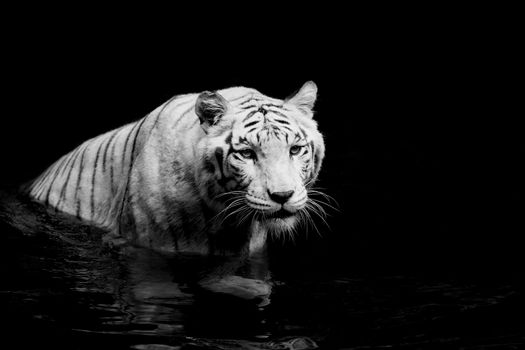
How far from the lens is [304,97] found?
3.60 m

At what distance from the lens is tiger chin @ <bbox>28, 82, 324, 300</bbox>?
3.25 m

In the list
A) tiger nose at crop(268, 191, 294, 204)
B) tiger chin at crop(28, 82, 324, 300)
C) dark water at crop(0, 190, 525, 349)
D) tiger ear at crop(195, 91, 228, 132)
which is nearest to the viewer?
dark water at crop(0, 190, 525, 349)

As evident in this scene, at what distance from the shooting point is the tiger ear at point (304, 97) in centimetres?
359

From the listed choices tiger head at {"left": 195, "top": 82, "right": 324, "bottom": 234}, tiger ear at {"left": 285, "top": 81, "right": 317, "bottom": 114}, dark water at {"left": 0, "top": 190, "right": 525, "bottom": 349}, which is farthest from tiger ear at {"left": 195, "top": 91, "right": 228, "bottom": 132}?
dark water at {"left": 0, "top": 190, "right": 525, "bottom": 349}

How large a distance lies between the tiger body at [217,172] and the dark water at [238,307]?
135 millimetres

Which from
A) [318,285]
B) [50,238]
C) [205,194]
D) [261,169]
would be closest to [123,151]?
[50,238]

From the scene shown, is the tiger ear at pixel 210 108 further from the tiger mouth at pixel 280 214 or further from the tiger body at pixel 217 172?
the tiger mouth at pixel 280 214

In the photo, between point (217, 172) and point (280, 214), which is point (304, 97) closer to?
point (217, 172)

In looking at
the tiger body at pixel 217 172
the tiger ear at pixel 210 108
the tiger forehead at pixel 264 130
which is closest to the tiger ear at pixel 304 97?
the tiger body at pixel 217 172

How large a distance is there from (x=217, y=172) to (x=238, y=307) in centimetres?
62

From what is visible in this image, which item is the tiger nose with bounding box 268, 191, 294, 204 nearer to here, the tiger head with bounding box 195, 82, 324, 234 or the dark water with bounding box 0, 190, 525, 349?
the tiger head with bounding box 195, 82, 324, 234

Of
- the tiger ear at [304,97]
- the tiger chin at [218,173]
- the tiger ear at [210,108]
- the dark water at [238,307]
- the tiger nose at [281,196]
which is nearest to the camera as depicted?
the dark water at [238,307]

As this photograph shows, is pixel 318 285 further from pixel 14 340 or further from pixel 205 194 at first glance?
pixel 14 340

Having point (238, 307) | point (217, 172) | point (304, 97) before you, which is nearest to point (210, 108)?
point (217, 172)
